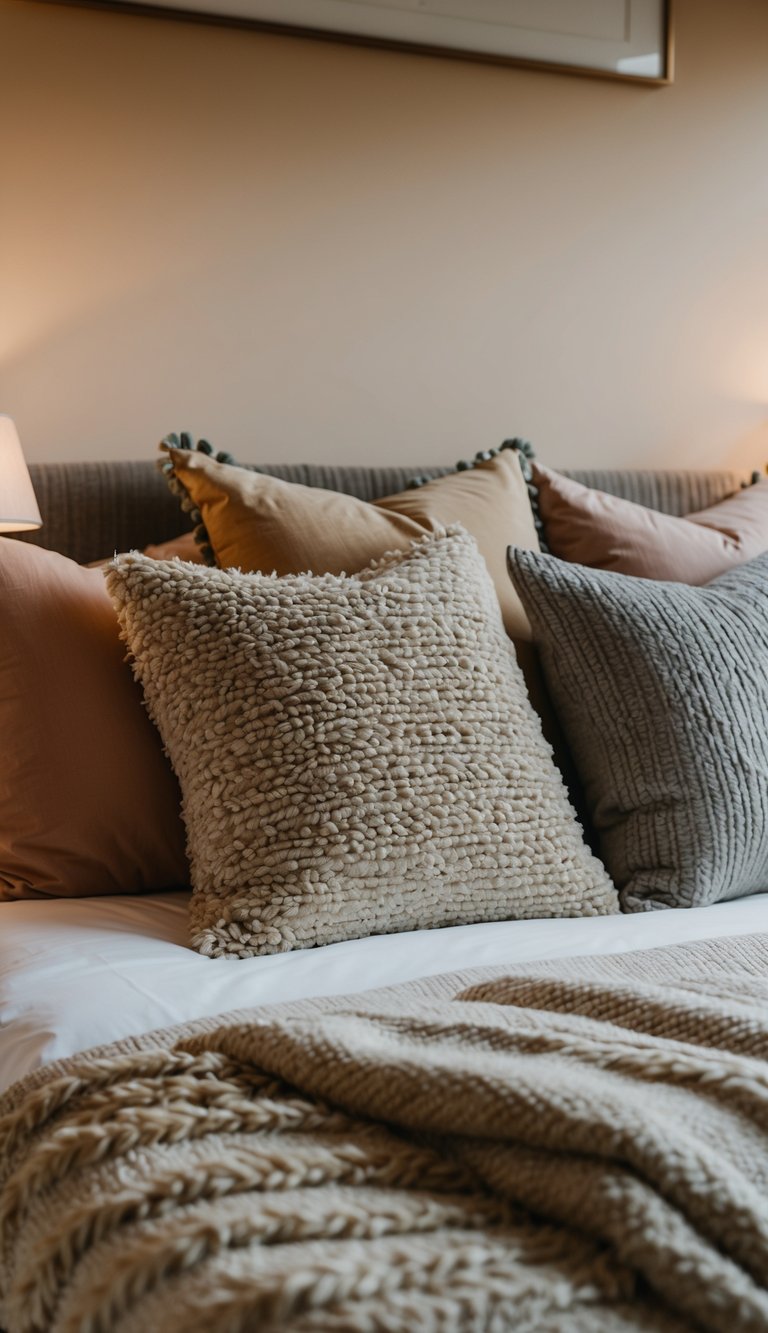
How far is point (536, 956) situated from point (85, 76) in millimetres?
1591

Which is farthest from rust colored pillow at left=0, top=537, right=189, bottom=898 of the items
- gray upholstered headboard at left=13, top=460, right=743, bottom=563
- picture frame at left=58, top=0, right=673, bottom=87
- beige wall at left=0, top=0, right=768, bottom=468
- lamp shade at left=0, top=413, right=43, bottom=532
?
picture frame at left=58, top=0, right=673, bottom=87

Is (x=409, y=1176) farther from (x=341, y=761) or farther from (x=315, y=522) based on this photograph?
(x=315, y=522)

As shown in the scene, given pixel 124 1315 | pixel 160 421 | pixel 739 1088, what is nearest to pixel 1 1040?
pixel 124 1315

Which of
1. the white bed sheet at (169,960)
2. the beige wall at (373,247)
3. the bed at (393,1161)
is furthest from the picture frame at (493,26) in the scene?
the bed at (393,1161)

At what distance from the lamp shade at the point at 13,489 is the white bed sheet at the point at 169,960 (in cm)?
55

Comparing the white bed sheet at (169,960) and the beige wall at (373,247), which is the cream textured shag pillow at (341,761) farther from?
the beige wall at (373,247)

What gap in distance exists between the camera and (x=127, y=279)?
199 cm

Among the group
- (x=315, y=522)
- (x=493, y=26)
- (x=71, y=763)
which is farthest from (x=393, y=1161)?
(x=493, y=26)

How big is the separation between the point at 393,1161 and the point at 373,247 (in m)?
1.83

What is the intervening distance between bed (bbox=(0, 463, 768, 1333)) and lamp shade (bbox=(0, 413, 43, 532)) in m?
0.83

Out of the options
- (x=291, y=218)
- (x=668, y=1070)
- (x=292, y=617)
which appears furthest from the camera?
(x=291, y=218)

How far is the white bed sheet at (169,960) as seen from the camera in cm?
97

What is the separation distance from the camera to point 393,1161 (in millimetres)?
624

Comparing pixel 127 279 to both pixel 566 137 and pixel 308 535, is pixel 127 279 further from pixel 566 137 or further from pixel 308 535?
pixel 566 137
